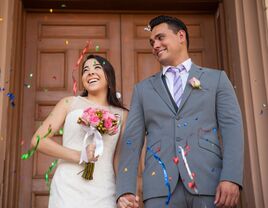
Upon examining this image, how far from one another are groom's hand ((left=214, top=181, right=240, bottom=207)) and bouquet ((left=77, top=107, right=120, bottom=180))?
3.43ft

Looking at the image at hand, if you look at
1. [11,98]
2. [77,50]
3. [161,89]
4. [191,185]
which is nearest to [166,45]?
[161,89]

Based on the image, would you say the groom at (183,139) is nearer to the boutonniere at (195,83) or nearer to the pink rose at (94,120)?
the boutonniere at (195,83)

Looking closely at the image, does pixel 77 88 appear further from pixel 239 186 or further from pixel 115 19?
pixel 239 186

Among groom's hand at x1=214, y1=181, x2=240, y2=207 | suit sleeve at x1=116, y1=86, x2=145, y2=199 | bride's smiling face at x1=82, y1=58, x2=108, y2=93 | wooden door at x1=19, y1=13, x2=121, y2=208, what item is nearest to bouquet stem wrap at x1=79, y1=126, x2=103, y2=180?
suit sleeve at x1=116, y1=86, x2=145, y2=199

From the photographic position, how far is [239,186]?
9.59ft

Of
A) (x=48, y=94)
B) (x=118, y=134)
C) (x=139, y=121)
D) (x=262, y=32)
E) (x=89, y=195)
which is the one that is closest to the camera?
(x=139, y=121)

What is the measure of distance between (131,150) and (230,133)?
0.67 meters

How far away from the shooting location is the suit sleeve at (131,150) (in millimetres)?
3119

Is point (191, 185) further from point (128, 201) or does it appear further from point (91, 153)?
point (91, 153)

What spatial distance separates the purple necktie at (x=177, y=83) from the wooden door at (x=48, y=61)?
219 centimetres

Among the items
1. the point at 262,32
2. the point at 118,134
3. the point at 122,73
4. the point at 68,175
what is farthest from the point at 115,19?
the point at 68,175

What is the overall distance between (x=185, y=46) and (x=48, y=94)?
2.34 meters

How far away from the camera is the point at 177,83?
3365 mm

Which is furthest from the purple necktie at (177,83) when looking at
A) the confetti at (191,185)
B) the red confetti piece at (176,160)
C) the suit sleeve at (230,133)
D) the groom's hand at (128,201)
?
the groom's hand at (128,201)
